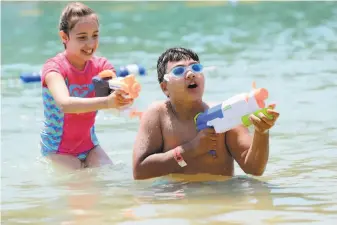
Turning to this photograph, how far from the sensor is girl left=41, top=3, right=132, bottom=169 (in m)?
6.41

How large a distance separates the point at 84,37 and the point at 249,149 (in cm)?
175

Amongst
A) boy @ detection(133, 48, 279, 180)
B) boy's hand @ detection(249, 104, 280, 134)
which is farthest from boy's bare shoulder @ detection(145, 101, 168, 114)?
boy's hand @ detection(249, 104, 280, 134)

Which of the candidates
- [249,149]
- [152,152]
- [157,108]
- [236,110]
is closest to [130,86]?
[157,108]

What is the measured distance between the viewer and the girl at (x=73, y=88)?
6.41 meters

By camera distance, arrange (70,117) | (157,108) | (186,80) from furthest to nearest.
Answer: (70,117) < (157,108) < (186,80)

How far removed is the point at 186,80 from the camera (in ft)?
18.2

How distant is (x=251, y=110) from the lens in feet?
17.1

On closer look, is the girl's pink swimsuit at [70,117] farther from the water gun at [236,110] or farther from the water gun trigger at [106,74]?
the water gun at [236,110]

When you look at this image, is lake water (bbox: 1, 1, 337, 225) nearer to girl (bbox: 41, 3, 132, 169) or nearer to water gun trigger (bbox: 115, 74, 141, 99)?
girl (bbox: 41, 3, 132, 169)

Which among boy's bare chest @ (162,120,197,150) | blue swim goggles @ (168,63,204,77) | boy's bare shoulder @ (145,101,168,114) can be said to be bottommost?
boy's bare chest @ (162,120,197,150)

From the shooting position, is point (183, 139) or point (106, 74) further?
point (106, 74)

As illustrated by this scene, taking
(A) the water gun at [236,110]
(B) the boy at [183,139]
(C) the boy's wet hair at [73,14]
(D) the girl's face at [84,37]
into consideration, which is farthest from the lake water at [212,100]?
(C) the boy's wet hair at [73,14]

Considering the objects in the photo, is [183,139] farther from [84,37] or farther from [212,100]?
[212,100]

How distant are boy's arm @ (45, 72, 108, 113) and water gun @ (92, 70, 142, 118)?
0.50 feet
